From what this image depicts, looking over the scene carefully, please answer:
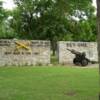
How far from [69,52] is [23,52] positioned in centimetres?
363

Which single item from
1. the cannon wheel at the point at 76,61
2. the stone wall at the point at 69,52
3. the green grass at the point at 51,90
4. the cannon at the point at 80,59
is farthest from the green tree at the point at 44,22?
the green grass at the point at 51,90

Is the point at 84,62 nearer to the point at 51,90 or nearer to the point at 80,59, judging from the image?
the point at 80,59

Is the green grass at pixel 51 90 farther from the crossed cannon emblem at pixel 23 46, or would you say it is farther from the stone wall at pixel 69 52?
the stone wall at pixel 69 52

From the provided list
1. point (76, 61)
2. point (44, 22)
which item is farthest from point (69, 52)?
point (44, 22)

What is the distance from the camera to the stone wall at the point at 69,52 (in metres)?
26.2

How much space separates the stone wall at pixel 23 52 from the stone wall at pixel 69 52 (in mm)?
1110

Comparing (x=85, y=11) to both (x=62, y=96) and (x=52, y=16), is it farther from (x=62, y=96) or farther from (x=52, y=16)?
(x=62, y=96)

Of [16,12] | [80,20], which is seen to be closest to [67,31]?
[80,20]

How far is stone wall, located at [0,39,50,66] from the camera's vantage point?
24.2 metres

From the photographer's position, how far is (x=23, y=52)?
2469 cm

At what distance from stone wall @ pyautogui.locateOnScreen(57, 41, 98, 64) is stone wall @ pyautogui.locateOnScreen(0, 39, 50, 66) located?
1.11 m

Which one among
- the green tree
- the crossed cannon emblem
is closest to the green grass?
the crossed cannon emblem

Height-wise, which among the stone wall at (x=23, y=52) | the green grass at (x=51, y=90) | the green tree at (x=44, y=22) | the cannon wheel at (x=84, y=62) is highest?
the green tree at (x=44, y=22)

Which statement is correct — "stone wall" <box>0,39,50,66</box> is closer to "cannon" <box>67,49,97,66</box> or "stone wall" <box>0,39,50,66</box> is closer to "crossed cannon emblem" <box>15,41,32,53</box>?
"crossed cannon emblem" <box>15,41,32,53</box>
